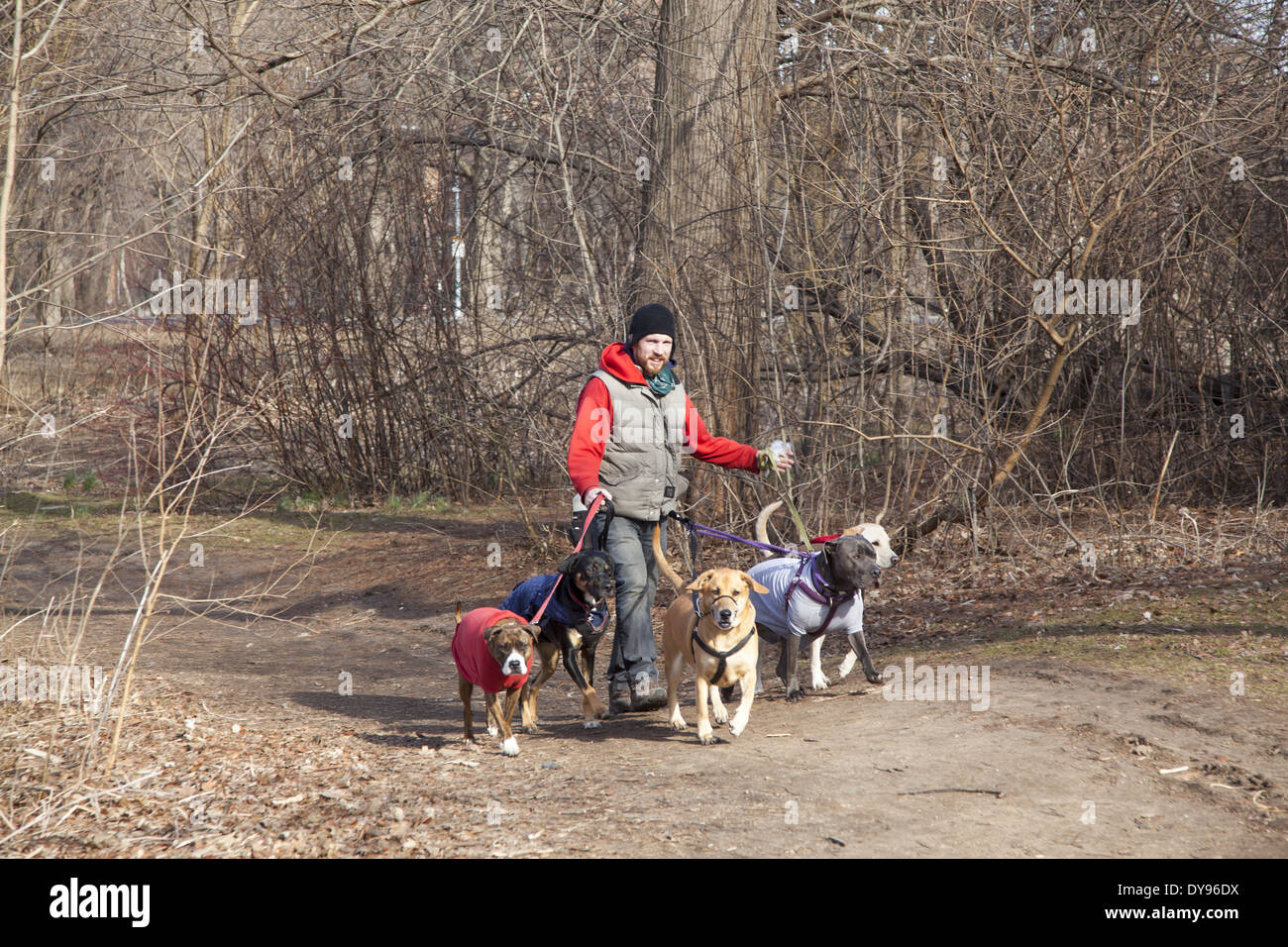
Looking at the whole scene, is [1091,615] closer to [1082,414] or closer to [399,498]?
[1082,414]

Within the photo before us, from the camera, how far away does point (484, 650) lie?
617 cm

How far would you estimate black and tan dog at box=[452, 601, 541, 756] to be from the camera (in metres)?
6.04

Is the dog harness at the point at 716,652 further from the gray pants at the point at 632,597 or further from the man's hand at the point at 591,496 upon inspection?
the man's hand at the point at 591,496

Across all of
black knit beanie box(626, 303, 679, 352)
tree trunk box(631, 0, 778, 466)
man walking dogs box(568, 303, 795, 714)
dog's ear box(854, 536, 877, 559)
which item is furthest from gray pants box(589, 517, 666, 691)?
tree trunk box(631, 0, 778, 466)

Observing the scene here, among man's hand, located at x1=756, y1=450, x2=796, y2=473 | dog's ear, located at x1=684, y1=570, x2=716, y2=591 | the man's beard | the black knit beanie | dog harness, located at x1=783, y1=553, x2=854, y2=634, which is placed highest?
the black knit beanie

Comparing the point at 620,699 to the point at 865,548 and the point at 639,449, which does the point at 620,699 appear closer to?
the point at 639,449

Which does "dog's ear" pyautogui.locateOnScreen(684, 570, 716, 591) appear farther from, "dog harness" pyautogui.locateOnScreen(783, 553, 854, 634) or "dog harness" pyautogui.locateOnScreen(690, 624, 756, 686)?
"dog harness" pyautogui.locateOnScreen(783, 553, 854, 634)

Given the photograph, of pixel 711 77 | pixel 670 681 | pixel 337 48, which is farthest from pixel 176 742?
pixel 337 48

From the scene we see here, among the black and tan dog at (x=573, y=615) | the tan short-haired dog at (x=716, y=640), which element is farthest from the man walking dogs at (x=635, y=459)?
the tan short-haired dog at (x=716, y=640)

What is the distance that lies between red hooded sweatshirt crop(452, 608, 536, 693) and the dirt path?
0.41 metres

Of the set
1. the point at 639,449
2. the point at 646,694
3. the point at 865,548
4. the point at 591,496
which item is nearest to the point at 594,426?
the point at 639,449

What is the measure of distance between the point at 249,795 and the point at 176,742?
4.07ft

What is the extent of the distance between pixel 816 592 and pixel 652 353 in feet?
5.62

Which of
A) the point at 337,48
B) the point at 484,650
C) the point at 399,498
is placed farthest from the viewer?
the point at 399,498
